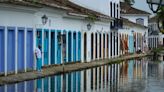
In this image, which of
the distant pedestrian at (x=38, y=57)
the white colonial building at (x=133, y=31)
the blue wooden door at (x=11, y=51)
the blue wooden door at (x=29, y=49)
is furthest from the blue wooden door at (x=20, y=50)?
the white colonial building at (x=133, y=31)

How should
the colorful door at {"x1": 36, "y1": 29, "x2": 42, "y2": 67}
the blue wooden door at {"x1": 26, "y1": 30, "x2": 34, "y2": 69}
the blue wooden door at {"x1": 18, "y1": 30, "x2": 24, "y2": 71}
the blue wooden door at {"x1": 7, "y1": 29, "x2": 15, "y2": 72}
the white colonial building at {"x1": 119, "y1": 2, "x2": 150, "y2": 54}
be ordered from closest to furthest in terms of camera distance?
the blue wooden door at {"x1": 7, "y1": 29, "x2": 15, "y2": 72}, the blue wooden door at {"x1": 18, "y1": 30, "x2": 24, "y2": 71}, the blue wooden door at {"x1": 26, "y1": 30, "x2": 34, "y2": 69}, the colorful door at {"x1": 36, "y1": 29, "x2": 42, "y2": 67}, the white colonial building at {"x1": 119, "y1": 2, "x2": 150, "y2": 54}

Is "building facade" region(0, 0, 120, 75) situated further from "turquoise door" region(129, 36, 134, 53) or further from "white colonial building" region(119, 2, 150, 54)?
"turquoise door" region(129, 36, 134, 53)

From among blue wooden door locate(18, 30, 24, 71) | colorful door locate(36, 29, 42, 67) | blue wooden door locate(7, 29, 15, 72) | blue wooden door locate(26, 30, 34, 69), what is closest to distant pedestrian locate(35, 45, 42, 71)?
blue wooden door locate(26, 30, 34, 69)

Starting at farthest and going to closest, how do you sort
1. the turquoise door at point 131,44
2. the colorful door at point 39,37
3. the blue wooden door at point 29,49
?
the turquoise door at point 131,44
the colorful door at point 39,37
the blue wooden door at point 29,49

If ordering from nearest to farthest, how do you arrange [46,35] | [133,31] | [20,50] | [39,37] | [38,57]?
[20,50], [38,57], [39,37], [46,35], [133,31]

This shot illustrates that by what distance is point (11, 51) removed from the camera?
28.3 metres

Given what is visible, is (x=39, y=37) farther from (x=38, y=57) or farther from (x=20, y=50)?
(x=20, y=50)

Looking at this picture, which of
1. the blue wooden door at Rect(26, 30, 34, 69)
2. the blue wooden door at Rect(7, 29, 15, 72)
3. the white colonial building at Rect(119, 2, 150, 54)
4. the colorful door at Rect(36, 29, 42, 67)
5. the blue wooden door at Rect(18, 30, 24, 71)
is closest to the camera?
the blue wooden door at Rect(7, 29, 15, 72)

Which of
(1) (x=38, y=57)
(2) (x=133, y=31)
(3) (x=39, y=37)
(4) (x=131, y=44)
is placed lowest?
(4) (x=131, y=44)

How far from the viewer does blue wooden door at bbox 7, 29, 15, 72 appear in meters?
27.9

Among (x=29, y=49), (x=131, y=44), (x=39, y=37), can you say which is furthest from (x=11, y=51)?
(x=131, y=44)

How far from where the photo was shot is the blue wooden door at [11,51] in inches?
1097

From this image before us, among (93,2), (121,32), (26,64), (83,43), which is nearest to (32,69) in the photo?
(26,64)

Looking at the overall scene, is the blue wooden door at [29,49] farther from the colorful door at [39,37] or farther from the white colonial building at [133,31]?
the white colonial building at [133,31]
